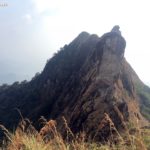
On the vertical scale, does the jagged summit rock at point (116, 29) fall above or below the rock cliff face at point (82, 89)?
above

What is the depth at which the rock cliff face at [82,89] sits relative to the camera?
115ft

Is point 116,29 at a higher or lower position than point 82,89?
higher

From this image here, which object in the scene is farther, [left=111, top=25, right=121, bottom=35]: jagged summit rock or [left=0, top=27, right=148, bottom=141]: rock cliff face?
[left=111, top=25, right=121, bottom=35]: jagged summit rock

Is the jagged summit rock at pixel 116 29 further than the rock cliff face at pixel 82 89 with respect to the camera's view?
Yes

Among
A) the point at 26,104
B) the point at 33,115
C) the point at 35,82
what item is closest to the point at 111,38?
the point at 33,115

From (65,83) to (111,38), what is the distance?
580 inches

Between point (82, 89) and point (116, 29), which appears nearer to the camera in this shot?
point (82, 89)

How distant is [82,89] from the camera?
48.2 m

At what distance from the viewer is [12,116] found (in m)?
76.5

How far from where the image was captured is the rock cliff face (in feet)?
115

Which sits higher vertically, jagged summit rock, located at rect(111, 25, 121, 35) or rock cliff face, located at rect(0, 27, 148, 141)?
jagged summit rock, located at rect(111, 25, 121, 35)

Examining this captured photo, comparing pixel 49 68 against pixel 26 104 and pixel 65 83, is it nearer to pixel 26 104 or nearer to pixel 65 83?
pixel 26 104

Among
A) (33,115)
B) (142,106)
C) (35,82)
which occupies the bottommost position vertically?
(142,106)

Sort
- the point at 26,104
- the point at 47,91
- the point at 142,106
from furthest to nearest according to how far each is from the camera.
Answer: the point at 26,104 < the point at 47,91 < the point at 142,106
